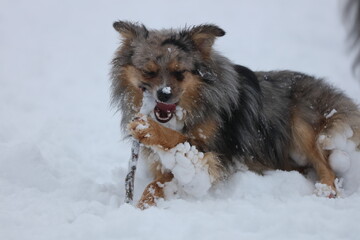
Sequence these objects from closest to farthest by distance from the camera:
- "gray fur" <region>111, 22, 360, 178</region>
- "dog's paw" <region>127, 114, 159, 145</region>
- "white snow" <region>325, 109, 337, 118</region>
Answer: "dog's paw" <region>127, 114, 159, 145</region> → "gray fur" <region>111, 22, 360, 178</region> → "white snow" <region>325, 109, 337, 118</region>

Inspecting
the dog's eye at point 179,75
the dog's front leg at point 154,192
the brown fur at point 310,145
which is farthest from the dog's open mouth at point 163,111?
the brown fur at point 310,145

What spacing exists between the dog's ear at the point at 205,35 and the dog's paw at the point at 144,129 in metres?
1.03

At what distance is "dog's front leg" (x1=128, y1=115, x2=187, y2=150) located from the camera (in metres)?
3.96

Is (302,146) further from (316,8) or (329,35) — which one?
(316,8)

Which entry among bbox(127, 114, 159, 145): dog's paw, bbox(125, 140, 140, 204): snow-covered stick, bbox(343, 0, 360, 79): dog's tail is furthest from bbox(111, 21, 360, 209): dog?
bbox(343, 0, 360, 79): dog's tail

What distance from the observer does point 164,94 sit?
4055 millimetres

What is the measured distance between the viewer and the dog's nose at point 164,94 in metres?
4.05

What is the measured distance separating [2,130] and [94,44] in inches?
260

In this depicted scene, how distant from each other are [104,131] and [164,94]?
131 inches

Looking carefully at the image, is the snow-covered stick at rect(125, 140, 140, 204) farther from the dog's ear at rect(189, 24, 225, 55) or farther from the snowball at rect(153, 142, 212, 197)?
the dog's ear at rect(189, 24, 225, 55)

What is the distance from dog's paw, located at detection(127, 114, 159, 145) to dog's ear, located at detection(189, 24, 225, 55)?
1.03m

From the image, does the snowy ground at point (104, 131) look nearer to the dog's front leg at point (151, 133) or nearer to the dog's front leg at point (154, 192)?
the dog's front leg at point (154, 192)

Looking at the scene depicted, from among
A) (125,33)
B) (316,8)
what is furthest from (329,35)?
(125,33)

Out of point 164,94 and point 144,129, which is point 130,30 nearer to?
point 164,94
